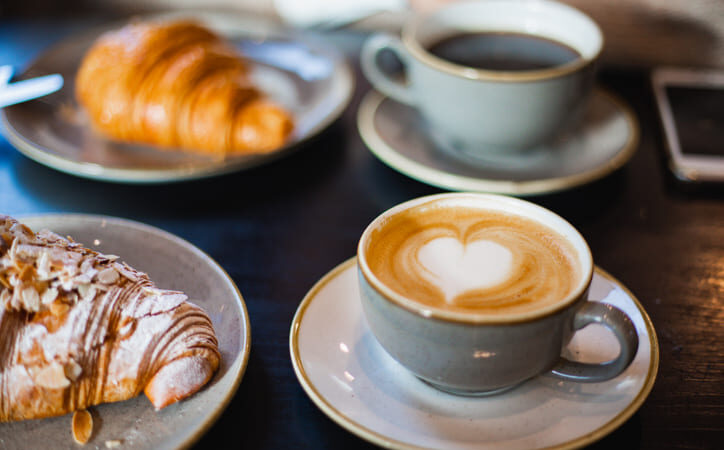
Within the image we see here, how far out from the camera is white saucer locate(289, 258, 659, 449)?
1.47 ft

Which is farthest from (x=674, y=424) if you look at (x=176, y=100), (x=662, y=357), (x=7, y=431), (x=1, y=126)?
(x=1, y=126)

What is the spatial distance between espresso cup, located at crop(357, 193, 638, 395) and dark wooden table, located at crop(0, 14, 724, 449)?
0.08 metres

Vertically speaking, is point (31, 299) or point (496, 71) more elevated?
point (31, 299)

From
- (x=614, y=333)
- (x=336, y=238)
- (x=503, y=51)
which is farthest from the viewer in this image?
(x=503, y=51)

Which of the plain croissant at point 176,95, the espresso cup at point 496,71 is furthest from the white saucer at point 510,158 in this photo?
the plain croissant at point 176,95

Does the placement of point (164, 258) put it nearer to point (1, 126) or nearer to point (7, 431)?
point (7, 431)

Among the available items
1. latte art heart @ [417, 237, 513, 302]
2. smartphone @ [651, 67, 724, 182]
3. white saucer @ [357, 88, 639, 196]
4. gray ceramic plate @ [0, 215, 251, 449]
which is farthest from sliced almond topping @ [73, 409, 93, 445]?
smartphone @ [651, 67, 724, 182]

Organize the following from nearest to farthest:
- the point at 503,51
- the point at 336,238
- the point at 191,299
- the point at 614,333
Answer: the point at 614,333
the point at 191,299
the point at 336,238
the point at 503,51

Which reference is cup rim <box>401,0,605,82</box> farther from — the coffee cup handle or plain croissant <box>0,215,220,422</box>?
plain croissant <box>0,215,220,422</box>

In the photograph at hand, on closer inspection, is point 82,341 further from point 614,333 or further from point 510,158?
point 510,158

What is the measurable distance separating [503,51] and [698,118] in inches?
10.6

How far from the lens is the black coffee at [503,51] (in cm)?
81

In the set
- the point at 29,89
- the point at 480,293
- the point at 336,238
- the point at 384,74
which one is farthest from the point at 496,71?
the point at 29,89

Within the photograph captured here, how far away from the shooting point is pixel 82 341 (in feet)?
1.55
